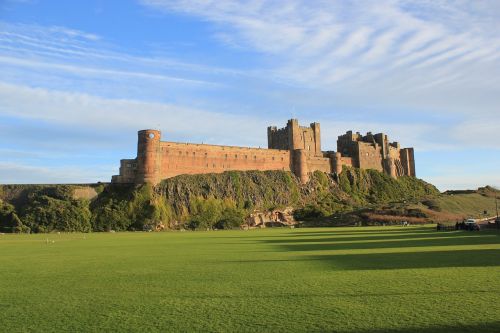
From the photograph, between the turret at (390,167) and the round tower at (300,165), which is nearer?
the round tower at (300,165)

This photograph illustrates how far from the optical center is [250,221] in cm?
7931

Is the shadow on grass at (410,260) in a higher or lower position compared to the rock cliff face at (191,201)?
lower

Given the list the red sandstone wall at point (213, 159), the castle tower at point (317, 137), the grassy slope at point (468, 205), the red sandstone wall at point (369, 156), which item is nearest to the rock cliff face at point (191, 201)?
the red sandstone wall at point (213, 159)

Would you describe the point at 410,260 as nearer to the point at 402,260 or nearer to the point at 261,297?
the point at 402,260

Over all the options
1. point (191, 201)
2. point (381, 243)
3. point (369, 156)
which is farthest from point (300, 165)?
point (381, 243)

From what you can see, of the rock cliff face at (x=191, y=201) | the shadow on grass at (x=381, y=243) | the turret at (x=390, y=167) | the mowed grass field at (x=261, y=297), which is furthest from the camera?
the turret at (x=390, y=167)

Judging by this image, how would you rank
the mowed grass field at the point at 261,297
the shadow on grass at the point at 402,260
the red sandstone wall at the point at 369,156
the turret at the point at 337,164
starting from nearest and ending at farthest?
the mowed grass field at the point at 261,297, the shadow on grass at the point at 402,260, the turret at the point at 337,164, the red sandstone wall at the point at 369,156

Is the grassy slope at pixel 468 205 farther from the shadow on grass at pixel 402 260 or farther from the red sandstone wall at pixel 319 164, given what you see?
the shadow on grass at pixel 402 260

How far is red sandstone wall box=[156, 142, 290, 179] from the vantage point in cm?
8219

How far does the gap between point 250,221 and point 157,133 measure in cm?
2197

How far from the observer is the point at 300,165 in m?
95.9

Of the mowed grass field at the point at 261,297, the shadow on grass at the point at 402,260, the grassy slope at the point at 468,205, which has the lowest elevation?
the mowed grass field at the point at 261,297

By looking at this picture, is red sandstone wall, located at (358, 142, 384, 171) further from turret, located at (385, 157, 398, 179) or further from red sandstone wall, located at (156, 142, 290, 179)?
red sandstone wall, located at (156, 142, 290, 179)

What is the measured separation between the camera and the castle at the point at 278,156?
7900 centimetres
